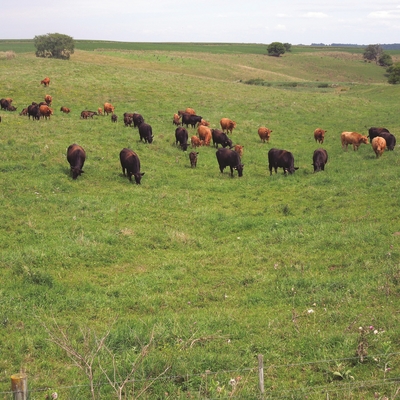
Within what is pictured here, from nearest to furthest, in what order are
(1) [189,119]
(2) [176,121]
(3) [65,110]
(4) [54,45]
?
(1) [189,119] < (2) [176,121] < (3) [65,110] < (4) [54,45]

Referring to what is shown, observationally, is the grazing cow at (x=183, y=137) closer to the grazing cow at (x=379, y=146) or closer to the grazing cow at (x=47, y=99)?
the grazing cow at (x=379, y=146)

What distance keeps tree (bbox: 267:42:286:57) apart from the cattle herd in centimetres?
9297

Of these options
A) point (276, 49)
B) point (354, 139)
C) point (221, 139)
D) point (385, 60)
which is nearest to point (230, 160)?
point (221, 139)

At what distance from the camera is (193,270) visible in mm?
10555

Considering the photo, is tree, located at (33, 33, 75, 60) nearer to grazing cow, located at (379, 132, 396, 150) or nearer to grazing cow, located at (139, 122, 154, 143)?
grazing cow, located at (139, 122, 154, 143)

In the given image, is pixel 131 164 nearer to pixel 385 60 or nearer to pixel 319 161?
pixel 319 161

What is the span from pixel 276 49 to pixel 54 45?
7076 cm

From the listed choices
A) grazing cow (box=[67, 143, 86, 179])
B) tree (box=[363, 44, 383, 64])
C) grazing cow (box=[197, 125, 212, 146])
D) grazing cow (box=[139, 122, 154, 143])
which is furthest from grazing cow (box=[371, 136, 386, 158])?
tree (box=[363, 44, 383, 64])

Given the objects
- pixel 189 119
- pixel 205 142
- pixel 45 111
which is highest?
pixel 45 111

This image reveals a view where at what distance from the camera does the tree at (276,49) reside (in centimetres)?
11619

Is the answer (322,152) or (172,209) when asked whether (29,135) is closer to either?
(172,209)

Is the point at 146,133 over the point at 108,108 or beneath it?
beneath

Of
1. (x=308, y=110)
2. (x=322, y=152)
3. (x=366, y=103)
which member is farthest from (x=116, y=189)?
(x=366, y=103)

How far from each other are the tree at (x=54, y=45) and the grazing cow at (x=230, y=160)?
1865 inches
